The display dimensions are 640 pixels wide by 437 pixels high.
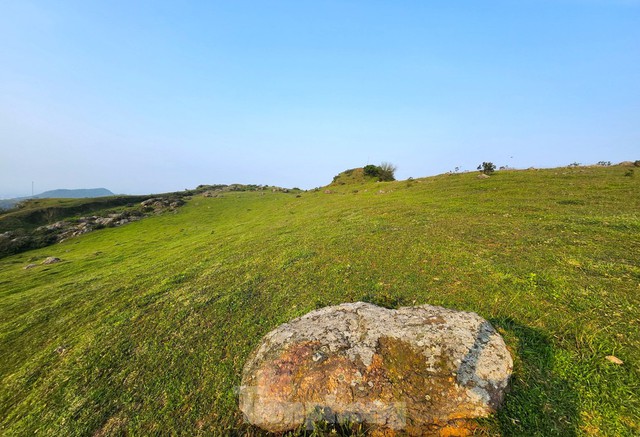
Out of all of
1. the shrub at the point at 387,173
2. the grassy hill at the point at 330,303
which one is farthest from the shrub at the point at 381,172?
the grassy hill at the point at 330,303

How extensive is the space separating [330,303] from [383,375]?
4495mm

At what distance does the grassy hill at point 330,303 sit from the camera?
5.52 meters

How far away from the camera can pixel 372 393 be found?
5.05 meters

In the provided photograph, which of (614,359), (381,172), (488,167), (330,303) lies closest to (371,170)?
(381,172)

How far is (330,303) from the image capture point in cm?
965

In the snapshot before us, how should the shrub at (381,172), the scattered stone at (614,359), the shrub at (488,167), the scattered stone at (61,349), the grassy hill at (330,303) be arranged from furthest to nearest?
the shrub at (381,172) → the shrub at (488,167) → the scattered stone at (61,349) → the grassy hill at (330,303) → the scattered stone at (614,359)

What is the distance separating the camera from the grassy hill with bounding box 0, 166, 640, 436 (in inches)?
217

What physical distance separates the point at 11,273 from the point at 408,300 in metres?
35.2

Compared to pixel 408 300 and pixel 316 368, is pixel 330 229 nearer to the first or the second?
pixel 408 300

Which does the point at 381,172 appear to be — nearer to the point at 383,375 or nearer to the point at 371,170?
the point at 371,170

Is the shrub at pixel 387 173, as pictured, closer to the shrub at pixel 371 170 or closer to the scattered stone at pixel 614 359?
the shrub at pixel 371 170

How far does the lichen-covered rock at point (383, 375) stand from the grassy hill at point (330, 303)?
64cm

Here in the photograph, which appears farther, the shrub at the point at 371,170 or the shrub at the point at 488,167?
the shrub at the point at 371,170

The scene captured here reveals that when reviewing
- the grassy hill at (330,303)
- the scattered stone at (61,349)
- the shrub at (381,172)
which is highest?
the shrub at (381,172)
